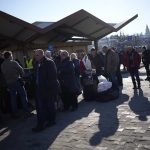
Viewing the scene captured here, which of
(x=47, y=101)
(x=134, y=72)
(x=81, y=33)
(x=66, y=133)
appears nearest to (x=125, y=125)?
(x=66, y=133)

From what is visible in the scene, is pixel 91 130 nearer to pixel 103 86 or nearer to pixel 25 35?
pixel 103 86

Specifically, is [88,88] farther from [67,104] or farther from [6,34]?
[6,34]

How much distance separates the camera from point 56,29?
661 inches

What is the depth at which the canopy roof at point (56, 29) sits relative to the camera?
44.7ft

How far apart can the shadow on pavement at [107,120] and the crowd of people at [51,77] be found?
0.95 metres

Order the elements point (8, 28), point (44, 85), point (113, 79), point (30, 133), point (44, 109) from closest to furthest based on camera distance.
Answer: point (30, 133), point (44, 85), point (44, 109), point (113, 79), point (8, 28)

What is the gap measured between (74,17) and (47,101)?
326 inches

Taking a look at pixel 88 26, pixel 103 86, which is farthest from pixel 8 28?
pixel 103 86

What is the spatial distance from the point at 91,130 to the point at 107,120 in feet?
2.69

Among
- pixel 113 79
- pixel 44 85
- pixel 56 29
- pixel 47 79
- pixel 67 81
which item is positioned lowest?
pixel 113 79

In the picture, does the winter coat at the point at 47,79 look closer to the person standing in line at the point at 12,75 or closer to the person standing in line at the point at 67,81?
the person standing in line at the point at 12,75

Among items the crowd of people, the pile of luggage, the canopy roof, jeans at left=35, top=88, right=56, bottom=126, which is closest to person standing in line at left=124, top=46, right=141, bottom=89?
the crowd of people

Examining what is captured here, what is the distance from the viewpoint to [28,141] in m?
6.97

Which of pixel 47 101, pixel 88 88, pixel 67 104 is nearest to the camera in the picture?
pixel 47 101
